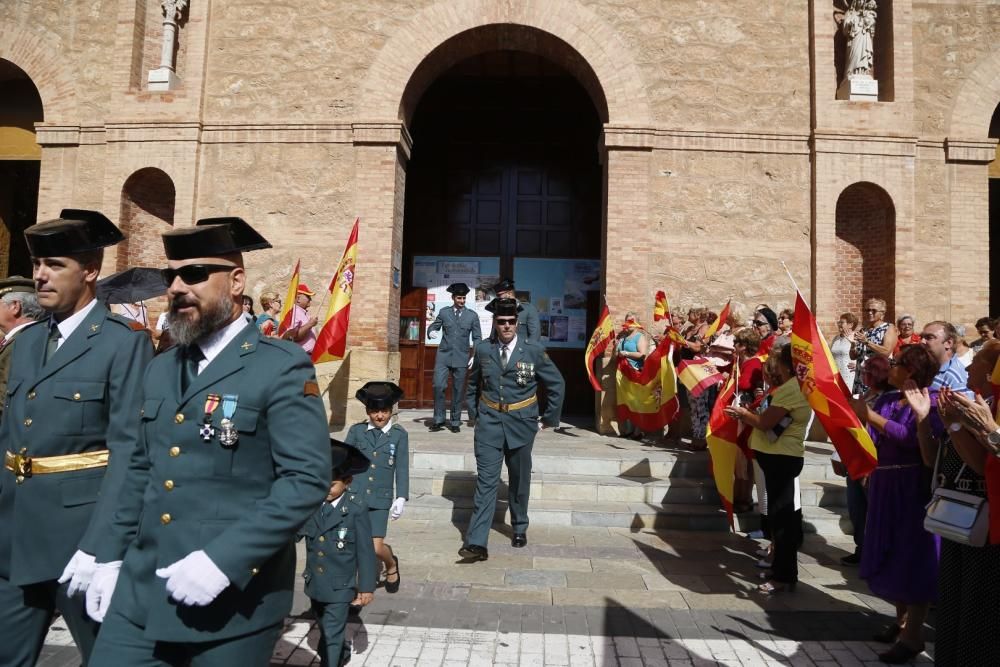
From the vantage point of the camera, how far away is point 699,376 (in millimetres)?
7914

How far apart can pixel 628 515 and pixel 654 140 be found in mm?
6533

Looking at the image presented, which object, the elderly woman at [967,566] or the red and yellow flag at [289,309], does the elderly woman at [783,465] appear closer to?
the elderly woman at [967,566]

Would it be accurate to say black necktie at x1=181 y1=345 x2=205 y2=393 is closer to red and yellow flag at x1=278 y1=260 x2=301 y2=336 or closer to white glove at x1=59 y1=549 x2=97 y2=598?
white glove at x1=59 y1=549 x2=97 y2=598

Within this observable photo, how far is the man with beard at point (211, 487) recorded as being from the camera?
197 centimetres

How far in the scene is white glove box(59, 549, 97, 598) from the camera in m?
2.34

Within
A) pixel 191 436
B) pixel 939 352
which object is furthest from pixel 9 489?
pixel 939 352

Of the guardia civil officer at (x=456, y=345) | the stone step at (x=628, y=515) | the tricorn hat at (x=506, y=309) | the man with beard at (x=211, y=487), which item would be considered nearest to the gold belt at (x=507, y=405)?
the tricorn hat at (x=506, y=309)

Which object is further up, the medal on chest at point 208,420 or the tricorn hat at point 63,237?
the tricorn hat at point 63,237

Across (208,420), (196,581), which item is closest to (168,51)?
(208,420)

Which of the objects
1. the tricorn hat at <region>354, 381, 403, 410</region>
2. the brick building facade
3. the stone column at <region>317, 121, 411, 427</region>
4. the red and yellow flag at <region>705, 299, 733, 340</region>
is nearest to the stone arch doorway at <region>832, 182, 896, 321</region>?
the brick building facade

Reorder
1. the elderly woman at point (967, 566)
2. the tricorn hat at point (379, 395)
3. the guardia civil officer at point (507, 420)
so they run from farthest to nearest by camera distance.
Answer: the guardia civil officer at point (507, 420) → the tricorn hat at point (379, 395) → the elderly woman at point (967, 566)

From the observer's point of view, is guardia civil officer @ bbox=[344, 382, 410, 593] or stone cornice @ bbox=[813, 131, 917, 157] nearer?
guardia civil officer @ bbox=[344, 382, 410, 593]

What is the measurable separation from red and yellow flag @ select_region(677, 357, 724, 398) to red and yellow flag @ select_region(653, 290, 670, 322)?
150 centimetres

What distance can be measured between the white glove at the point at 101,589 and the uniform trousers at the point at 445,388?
7476mm
